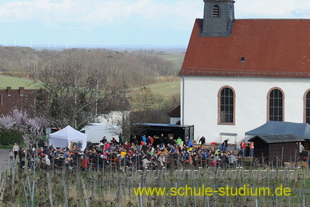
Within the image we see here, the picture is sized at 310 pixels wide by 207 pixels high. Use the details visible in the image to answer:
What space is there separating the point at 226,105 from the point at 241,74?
6.51 feet

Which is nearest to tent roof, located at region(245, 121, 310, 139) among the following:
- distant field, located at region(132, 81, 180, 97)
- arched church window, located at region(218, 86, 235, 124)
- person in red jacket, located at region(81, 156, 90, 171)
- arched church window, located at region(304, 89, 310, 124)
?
arched church window, located at region(304, 89, 310, 124)

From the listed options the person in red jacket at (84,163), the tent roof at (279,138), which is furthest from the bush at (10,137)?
the person in red jacket at (84,163)

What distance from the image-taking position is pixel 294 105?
145 feet

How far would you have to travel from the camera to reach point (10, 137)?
46.2 meters

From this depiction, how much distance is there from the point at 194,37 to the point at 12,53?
14037 cm

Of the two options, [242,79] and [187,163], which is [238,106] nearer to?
[242,79]

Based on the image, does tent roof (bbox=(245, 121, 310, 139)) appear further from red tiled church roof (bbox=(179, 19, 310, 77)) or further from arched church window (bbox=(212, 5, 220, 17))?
arched church window (bbox=(212, 5, 220, 17))

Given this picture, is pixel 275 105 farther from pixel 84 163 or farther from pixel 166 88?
pixel 166 88

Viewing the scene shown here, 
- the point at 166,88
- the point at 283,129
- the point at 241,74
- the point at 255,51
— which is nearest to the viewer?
the point at 283,129

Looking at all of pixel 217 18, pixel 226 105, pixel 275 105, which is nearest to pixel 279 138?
pixel 275 105

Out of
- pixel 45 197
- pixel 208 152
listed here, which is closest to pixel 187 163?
pixel 208 152

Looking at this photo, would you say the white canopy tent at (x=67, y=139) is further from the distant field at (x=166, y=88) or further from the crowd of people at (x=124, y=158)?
the distant field at (x=166, y=88)

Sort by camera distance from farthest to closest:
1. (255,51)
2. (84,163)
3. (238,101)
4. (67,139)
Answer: (255,51)
(238,101)
(67,139)
(84,163)

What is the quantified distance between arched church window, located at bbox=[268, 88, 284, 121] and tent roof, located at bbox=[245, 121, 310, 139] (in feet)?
11.5
